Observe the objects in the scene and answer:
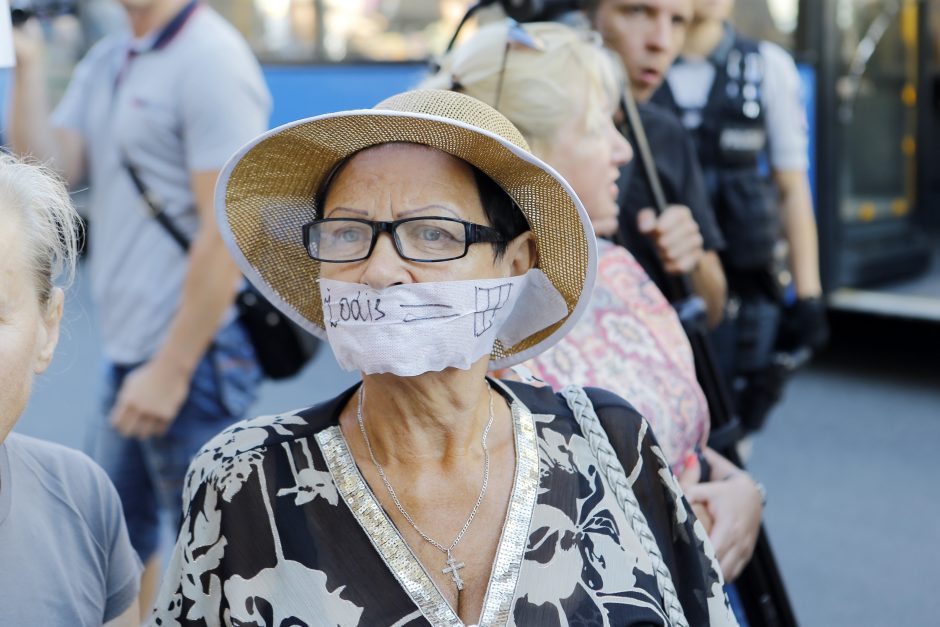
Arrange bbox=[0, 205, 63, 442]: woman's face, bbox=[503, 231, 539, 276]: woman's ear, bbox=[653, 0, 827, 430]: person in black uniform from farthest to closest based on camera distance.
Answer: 1. bbox=[653, 0, 827, 430]: person in black uniform
2. bbox=[503, 231, 539, 276]: woman's ear
3. bbox=[0, 205, 63, 442]: woman's face

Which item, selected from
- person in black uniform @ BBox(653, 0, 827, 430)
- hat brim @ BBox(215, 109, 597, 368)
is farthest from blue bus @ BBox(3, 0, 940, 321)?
hat brim @ BBox(215, 109, 597, 368)

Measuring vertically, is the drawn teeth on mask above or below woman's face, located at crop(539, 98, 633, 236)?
above

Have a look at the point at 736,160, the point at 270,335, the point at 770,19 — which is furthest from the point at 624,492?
the point at 770,19

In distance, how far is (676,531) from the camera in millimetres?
1777

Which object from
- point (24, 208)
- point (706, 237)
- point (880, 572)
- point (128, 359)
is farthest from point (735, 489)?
point (880, 572)

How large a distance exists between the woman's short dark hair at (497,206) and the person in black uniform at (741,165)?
209 cm

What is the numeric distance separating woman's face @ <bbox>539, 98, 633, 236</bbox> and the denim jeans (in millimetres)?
1225

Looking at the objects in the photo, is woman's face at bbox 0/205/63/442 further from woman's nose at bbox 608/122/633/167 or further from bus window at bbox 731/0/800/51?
bus window at bbox 731/0/800/51

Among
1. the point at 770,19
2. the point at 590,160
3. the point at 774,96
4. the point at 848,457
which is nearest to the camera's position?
the point at 590,160

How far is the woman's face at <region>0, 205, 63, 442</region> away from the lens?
4.83 feet

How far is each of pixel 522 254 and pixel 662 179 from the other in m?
1.43

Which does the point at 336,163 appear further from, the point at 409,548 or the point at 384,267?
the point at 409,548

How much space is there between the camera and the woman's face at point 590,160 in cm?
238

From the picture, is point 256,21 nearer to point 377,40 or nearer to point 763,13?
point 377,40
